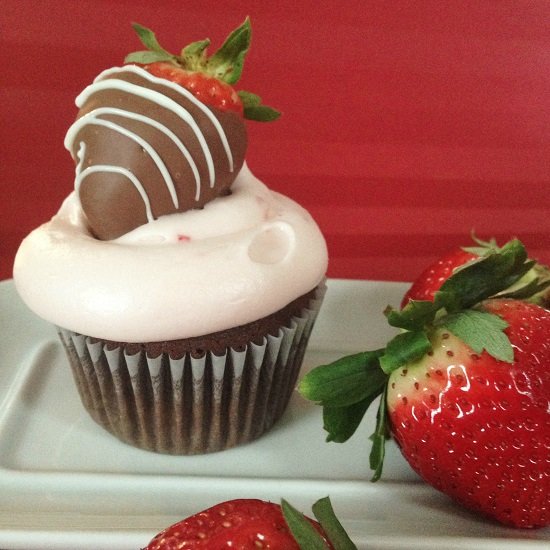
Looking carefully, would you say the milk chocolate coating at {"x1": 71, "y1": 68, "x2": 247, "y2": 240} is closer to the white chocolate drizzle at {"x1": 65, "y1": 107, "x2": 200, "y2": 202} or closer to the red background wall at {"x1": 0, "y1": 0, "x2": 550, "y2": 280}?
the white chocolate drizzle at {"x1": 65, "y1": 107, "x2": 200, "y2": 202}

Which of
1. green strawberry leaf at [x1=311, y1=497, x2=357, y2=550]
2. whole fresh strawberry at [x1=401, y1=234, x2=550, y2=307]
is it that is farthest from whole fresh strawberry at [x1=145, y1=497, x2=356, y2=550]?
whole fresh strawberry at [x1=401, y1=234, x2=550, y2=307]

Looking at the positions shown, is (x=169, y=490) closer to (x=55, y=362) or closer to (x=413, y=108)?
(x=55, y=362)

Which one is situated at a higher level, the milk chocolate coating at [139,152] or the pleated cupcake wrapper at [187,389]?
the milk chocolate coating at [139,152]

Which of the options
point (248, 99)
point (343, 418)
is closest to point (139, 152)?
point (248, 99)

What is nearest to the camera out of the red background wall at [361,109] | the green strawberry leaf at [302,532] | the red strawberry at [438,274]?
the green strawberry leaf at [302,532]

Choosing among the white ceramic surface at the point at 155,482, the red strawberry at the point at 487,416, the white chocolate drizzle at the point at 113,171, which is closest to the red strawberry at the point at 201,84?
the white chocolate drizzle at the point at 113,171

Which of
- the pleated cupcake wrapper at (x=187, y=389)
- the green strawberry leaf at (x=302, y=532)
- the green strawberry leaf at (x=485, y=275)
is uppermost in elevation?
the green strawberry leaf at (x=485, y=275)

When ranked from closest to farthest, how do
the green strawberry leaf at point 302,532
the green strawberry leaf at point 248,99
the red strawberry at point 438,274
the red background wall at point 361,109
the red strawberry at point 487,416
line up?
the green strawberry leaf at point 302,532, the red strawberry at point 487,416, the green strawberry leaf at point 248,99, the red strawberry at point 438,274, the red background wall at point 361,109

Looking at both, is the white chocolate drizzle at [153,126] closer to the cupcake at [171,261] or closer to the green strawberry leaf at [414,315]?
the cupcake at [171,261]
